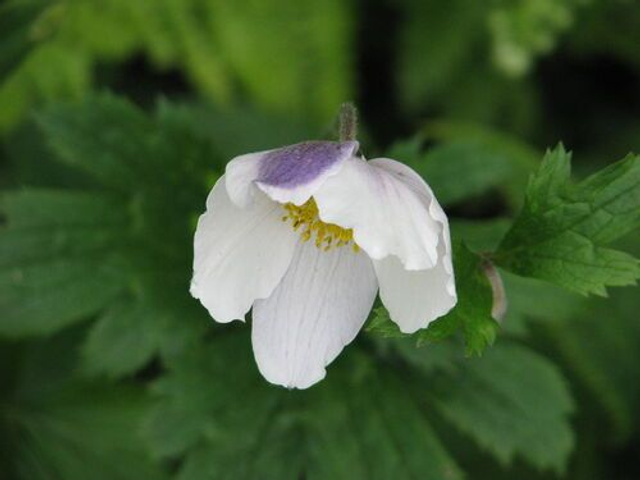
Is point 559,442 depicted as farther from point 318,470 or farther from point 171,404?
point 171,404

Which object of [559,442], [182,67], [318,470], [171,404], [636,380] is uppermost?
[182,67]

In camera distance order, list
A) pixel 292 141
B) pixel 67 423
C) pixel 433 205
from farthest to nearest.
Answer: pixel 292 141 → pixel 67 423 → pixel 433 205

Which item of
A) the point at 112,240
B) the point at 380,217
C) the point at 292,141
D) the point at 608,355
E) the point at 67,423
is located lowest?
the point at 608,355

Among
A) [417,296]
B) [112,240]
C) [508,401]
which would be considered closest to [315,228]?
[417,296]

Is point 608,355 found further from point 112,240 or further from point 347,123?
point 347,123

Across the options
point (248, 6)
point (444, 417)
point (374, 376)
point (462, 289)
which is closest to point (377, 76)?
point (248, 6)

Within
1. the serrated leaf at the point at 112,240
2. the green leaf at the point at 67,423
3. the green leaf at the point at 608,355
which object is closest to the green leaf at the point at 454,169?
the serrated leaf at the point at 112,240

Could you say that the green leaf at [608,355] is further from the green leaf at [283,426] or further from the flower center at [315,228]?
the flower center at [315,228]
